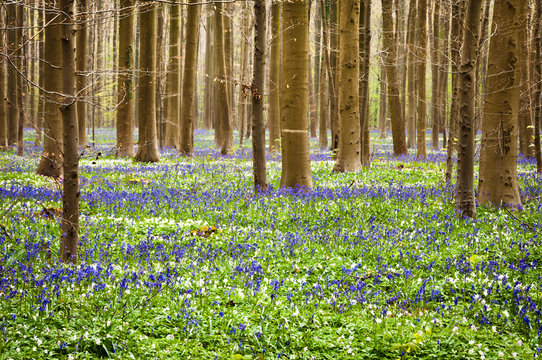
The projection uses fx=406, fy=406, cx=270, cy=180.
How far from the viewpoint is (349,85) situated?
13711 mm

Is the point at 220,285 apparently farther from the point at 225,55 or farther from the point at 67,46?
the point at 225,55

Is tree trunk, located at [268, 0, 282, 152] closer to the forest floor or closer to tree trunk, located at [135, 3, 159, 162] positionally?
tree trunk, located at [135, 3, 159, 162]

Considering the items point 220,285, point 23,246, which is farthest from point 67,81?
point 220,285

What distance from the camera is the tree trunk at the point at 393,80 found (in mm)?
19312

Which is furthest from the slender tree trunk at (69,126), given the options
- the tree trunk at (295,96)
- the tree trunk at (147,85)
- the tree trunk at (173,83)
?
the tree trunk at (173,83)

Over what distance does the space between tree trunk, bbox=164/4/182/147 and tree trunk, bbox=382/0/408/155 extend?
10.1 m

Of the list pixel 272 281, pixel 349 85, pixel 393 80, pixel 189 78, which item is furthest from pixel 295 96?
pixel 189 78

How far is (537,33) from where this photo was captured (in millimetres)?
11719

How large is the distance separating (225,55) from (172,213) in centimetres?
1733

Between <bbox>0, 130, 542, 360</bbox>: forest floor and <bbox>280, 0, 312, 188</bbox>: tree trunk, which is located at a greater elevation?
<bbox>280, 0, 312, 188</bbox>: tree trunk

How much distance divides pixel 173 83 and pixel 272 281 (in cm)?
2038

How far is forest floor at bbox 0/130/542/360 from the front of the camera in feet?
13.1

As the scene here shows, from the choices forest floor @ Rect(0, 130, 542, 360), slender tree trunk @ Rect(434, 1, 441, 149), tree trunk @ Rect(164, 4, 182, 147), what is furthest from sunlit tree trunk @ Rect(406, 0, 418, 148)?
forest floor @ Rect(0, 130, 542, 360)

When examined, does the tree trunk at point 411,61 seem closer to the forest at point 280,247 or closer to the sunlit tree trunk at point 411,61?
the sunlit tree trunk at point 411,61
